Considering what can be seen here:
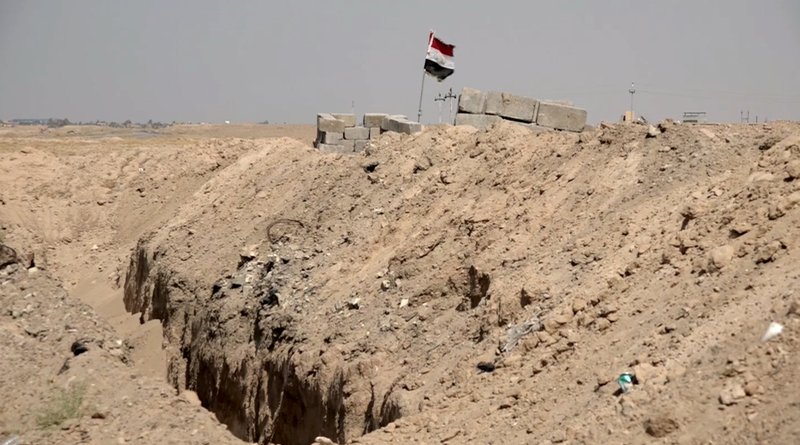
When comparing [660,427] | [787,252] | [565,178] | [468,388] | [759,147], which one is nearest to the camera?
[660,427]

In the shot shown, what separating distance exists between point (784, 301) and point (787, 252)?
0.82 m

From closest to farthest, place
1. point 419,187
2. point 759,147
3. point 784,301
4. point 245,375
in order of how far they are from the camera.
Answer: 1. point 784,301
2. point 759,147
3. point 245,375
4. point 419,187

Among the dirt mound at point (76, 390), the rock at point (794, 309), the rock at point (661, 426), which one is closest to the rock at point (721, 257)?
the rock at point (794, 309)

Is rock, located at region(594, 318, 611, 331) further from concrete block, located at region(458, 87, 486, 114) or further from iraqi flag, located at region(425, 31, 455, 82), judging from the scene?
iraqi flag, located at region(425, 31, 455, 82)

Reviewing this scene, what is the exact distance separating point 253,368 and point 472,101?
5998mm

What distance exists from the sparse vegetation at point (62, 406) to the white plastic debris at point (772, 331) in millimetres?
5164

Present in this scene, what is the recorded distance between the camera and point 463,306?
909 cm

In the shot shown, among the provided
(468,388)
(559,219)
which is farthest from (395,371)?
(559,219)

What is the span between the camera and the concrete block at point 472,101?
14.6 meters

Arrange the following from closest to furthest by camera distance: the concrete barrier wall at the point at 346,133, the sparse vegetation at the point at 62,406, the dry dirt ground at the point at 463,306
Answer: the dry dirt ground at the point at 463,306
the sparse vegetation at the point at 62,406
the concrete barrier wall at the point at 346,133

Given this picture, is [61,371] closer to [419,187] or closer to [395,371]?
[395,371]

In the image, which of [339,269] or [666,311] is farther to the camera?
[339,269]

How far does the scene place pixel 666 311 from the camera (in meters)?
6.56

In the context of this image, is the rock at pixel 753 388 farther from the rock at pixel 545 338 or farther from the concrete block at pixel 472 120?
the concrete block at pixel 472 120
